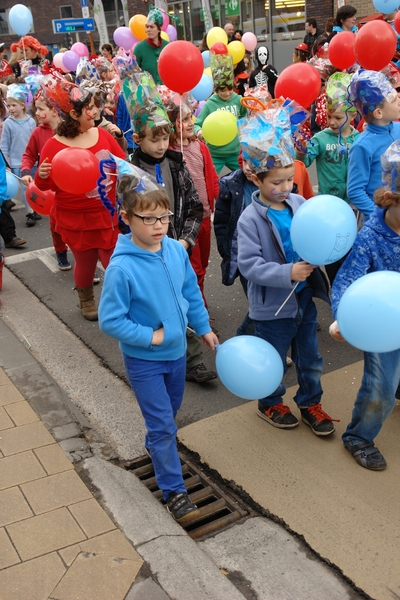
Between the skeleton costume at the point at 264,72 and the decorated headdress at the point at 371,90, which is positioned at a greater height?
the decorated headdress at the point at 371,90

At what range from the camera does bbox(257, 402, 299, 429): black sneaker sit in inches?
151

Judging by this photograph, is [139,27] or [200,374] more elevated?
[139,27]

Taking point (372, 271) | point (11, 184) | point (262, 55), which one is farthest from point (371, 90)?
point (262, 55)

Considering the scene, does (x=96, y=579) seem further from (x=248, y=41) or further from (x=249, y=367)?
(x=248, y=41)

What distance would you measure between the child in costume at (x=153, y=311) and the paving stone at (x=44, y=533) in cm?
49

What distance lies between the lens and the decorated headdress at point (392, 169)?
288cm

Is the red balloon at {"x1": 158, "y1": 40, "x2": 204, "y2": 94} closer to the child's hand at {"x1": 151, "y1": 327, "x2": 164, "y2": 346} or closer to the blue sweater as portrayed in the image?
the blue sweater

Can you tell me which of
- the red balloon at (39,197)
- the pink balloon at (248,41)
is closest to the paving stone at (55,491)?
the red balloon at (39,197)

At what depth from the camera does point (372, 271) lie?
3.13m

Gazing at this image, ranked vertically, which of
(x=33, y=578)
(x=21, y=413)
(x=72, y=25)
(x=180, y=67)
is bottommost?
(x=21, y=413)

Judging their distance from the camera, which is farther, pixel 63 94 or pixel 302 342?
pixel 63 94

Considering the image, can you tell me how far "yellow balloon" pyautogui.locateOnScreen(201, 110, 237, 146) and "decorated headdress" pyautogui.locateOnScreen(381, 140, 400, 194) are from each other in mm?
3114

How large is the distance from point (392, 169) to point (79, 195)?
2.90 meters

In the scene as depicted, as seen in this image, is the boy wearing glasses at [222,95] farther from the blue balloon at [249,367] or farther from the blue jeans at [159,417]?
the blue jeans at [159,417]
